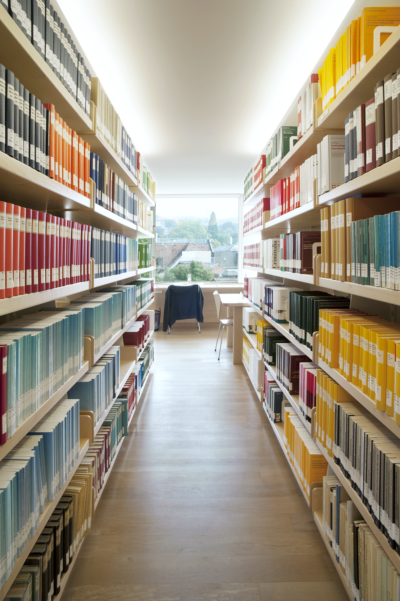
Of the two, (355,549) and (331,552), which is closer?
(355,549)

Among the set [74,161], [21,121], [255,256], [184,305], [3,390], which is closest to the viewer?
[3,390]

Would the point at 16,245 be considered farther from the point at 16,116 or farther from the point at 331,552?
the point at 331,552

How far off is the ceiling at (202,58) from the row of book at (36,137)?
1170 millimetres

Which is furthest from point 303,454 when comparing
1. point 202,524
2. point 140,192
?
point 140,192

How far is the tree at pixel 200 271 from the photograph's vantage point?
801 centimetres

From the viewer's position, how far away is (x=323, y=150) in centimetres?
164

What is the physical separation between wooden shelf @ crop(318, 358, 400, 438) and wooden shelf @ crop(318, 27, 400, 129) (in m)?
1.05

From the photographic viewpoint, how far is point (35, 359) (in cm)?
113


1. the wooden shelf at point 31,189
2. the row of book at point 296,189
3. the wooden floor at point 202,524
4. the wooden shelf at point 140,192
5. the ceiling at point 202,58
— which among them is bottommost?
the wooden floor at point 202,524

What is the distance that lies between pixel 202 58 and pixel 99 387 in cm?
238

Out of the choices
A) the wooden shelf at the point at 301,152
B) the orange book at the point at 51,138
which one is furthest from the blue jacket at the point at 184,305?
the orange book at the point at 51,138

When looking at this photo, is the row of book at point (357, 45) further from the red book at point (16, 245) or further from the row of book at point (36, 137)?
the red book at point (16, 245)

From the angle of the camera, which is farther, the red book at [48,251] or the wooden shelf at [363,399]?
the red book at [48,251]

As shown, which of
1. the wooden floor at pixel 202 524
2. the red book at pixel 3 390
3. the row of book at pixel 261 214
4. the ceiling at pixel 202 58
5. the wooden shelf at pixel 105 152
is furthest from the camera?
the row of book at pixel 261 214
